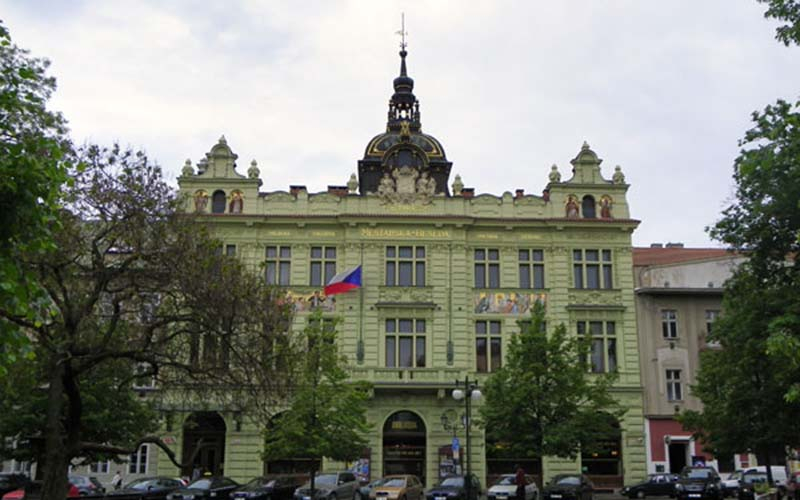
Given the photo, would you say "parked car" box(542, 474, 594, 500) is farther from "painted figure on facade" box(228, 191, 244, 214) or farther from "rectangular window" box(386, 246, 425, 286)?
"painted figure on facade" box(228, 191, 244, 214)

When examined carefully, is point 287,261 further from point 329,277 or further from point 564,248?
point 564,248

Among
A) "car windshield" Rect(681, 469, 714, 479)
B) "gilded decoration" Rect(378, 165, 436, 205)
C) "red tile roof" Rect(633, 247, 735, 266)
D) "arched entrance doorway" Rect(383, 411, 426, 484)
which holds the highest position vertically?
"gilded decoration" Rect(378, 165, 436, 205)

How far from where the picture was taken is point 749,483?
3381 centimetres

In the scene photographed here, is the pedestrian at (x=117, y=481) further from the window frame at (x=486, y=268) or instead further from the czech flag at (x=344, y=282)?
the window frame at (x=486, y=268)

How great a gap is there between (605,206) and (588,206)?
3.09 ft

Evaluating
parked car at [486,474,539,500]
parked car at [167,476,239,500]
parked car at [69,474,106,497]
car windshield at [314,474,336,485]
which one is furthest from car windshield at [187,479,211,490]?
parked car at [486,474,539,500]

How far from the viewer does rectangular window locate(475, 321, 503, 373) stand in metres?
43.0

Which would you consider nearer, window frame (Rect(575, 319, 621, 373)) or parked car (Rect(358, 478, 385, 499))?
parked car (Rect(358, 478, 385, 499))

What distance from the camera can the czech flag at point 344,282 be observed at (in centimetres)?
4147

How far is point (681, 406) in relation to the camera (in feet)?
145

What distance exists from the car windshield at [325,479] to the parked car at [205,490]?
350cm

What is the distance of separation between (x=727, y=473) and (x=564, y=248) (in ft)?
49.9

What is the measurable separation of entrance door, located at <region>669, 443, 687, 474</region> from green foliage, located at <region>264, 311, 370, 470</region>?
18.7 metres

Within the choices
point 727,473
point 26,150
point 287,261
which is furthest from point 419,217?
point 26,150
